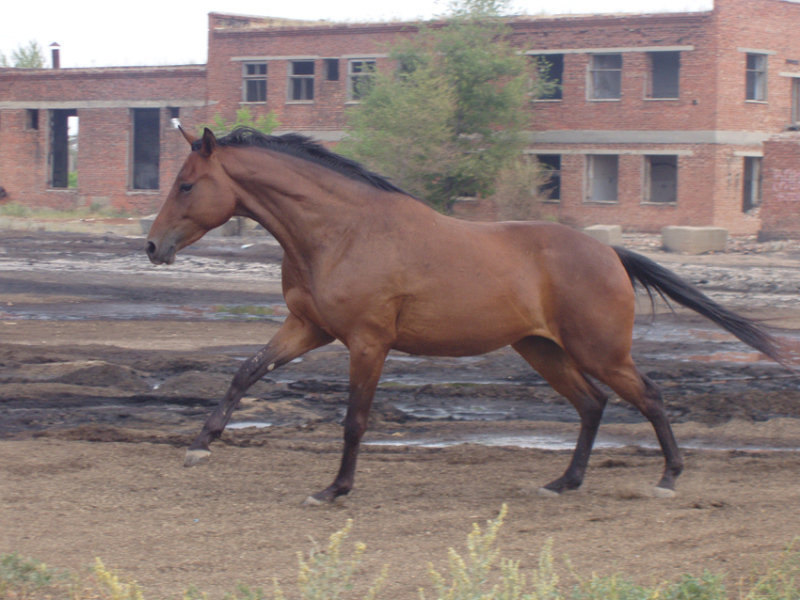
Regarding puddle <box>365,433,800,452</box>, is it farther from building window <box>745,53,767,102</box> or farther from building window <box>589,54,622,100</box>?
building window <box>745,53,767,102</box>

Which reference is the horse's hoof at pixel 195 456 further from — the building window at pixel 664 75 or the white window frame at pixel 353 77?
the white window frame at pixel 353 77

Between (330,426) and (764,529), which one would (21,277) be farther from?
(764,529)

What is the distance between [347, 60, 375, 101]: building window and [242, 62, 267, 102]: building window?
3764 mm

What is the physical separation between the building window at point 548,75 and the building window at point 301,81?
29.6 feet

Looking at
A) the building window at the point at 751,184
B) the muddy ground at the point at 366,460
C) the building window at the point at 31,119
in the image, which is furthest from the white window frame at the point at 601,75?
the building window at the point at 31,119

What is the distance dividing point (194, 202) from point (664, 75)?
3285 centimetres

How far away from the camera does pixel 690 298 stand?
739 cm

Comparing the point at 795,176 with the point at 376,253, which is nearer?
the point at 376,253

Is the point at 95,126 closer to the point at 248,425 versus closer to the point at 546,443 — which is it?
the point at 248,425

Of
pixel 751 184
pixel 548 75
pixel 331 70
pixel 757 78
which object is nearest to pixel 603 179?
pixel 548 75

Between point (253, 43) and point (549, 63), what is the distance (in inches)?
468

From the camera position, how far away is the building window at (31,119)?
46.6 meters

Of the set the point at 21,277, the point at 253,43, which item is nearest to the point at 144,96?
the point at 253,43

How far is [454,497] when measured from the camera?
21.0ft
